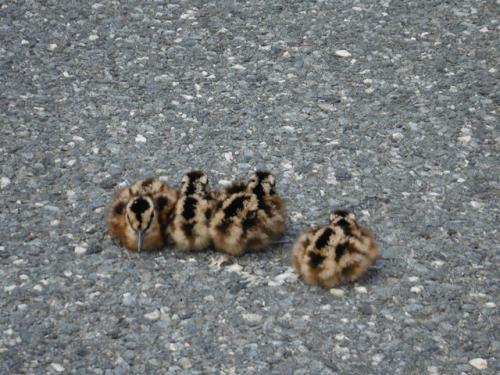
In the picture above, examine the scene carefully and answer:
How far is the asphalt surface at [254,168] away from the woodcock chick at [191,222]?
109 mm

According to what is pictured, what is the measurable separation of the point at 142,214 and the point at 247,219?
620mm

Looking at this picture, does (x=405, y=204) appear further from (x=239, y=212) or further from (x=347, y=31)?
(x=347, y=31)

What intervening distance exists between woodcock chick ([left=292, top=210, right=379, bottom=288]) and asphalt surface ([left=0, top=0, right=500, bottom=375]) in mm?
113

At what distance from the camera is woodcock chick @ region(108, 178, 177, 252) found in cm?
595

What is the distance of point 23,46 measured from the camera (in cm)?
834

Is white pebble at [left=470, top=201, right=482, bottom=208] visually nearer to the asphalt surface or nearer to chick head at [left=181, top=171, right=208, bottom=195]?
the asphalt surface

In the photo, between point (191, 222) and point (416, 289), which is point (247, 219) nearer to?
point (191, 222)

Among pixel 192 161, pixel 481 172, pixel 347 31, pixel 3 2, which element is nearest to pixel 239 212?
pixel 192 161

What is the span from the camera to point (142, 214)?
5.92 m

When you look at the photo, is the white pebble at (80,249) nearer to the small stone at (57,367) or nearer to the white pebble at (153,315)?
the white pebble at (153,315)

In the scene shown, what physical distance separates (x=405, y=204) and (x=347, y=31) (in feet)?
8.20

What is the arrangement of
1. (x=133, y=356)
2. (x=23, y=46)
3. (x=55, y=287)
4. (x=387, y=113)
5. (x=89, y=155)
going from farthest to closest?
(x=23, y=46), (x=387, y=113), (x=89, y=155), (x=55, y=287), (x=133, y=356)

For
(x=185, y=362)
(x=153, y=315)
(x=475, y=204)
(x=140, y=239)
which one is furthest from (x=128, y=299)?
(x=475, y=204)

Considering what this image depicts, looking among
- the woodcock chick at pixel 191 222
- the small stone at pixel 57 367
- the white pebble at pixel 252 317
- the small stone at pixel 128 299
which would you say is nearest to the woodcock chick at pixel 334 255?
the white pebble at pixel 252 317
